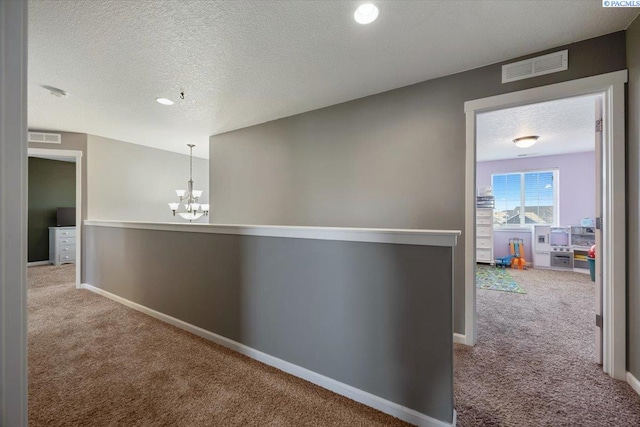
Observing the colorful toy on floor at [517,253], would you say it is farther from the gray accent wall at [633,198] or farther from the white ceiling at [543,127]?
the gray accent wall at [633,198]

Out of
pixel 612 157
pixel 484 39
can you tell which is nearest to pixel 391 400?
pixel 612 157

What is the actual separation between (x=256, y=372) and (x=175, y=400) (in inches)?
20.2

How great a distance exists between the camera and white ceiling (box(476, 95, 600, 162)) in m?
3.32

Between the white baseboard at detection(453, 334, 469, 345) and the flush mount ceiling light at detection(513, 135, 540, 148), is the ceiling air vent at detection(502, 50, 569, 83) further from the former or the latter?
the flush mount ceiling light at detection(513, 135, 540, 148)

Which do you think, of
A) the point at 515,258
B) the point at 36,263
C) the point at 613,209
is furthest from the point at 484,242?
the point at 36,263

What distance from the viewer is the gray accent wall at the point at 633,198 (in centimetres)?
168

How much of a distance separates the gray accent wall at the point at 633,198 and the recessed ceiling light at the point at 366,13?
167cm

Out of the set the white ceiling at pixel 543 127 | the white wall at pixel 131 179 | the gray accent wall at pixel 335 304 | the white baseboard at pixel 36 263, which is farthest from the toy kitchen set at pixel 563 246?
the white baseboard at pixel 36 263

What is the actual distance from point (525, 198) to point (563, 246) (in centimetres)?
133

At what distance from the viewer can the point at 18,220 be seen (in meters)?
0.62

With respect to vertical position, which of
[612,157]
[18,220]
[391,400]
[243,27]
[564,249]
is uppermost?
[243,27]

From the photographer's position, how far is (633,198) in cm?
173

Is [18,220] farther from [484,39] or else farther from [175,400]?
[484,39]

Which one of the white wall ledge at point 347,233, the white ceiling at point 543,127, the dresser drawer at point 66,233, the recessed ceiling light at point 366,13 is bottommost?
the dresser drawer at point 66,233
